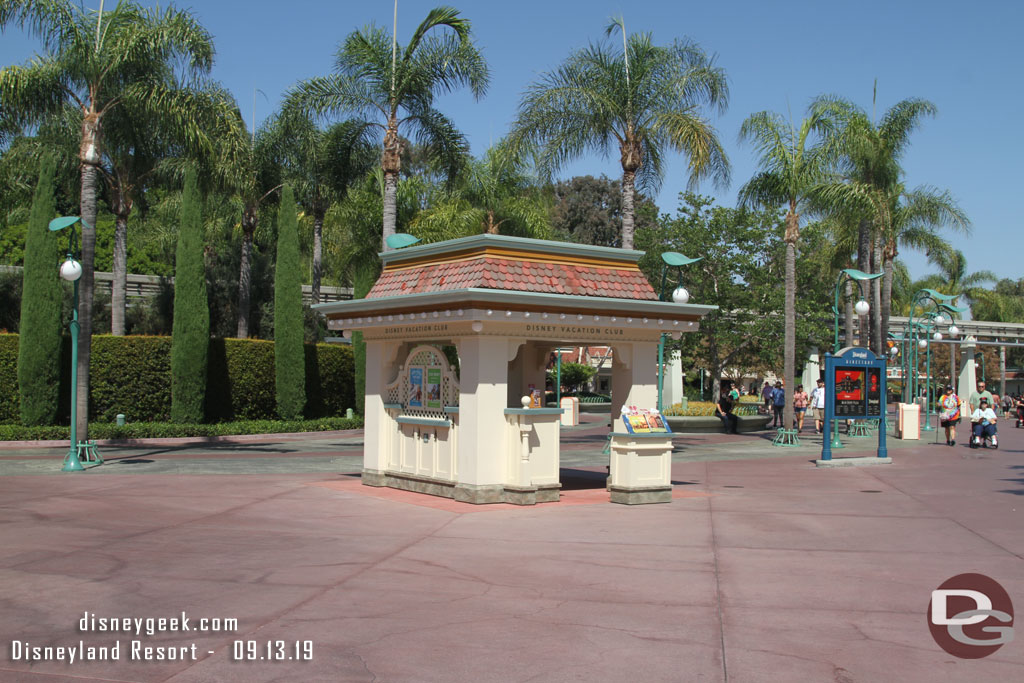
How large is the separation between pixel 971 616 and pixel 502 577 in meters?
3.98

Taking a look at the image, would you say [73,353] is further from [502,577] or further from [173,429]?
[502,577]

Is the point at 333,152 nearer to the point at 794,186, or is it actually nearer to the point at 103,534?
the point at 794,186

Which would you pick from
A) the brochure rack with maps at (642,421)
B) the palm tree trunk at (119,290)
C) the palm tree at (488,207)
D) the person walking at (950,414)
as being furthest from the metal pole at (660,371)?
the palm tree trunk at (119,290)

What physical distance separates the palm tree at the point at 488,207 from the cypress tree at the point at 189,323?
23.7 feet

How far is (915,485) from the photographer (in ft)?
56.2

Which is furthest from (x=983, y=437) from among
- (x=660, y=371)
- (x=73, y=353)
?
(x=73, y=353)

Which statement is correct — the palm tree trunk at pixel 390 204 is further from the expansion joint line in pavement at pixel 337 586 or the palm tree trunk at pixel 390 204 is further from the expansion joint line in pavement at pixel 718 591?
the expansion joint line in pavement at pixel 337 586

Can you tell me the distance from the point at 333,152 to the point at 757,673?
2481cm

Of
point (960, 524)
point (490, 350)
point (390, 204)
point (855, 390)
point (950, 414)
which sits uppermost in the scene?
point (390, 204)

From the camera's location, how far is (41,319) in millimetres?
24766

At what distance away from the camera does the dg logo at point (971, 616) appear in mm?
6743

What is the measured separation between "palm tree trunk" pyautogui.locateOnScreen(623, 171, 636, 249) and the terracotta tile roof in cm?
852

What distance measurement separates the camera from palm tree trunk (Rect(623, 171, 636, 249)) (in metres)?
23.8

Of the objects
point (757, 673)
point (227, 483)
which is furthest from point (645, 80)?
point (757, 673)
